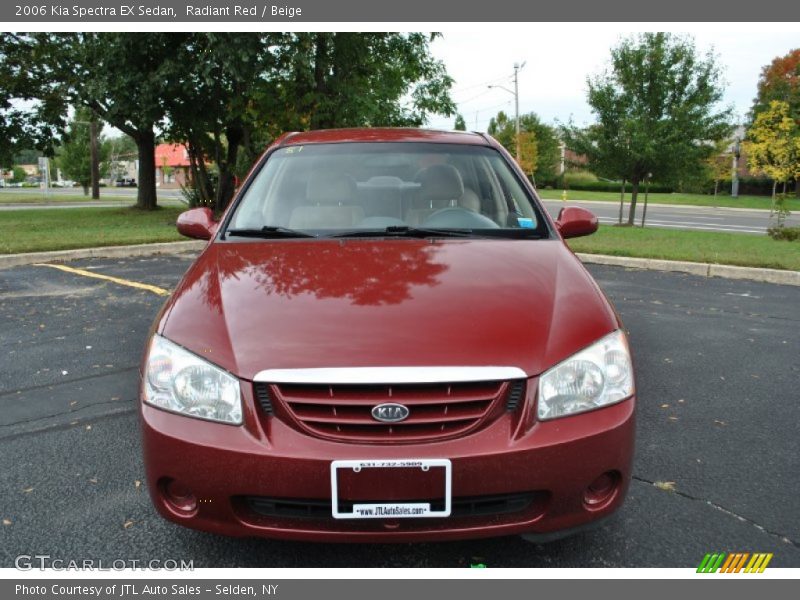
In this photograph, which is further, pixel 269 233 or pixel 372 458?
pixel 269 233

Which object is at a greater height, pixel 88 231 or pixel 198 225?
pixel 198 225

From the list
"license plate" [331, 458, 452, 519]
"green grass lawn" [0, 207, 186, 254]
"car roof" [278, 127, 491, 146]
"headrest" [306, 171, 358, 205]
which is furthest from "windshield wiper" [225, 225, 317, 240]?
"green grass lawn" [0, 207, 186, 254]

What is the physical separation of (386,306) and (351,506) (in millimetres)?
680

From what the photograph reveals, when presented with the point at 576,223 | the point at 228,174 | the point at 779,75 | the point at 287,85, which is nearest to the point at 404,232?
the point at 576,223

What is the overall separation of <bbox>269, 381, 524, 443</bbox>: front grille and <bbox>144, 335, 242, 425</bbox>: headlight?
142 millimetres

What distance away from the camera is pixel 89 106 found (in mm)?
21266

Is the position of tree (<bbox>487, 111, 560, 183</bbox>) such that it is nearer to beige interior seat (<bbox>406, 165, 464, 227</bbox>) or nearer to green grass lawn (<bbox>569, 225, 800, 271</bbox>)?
green grass lawn (<bbox>569, 225, 800, 271</bbox>)

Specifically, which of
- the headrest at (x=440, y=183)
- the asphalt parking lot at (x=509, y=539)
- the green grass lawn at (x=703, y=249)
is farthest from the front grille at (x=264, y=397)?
the green grass lawn at (x=703, y=249)

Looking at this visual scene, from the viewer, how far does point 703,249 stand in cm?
1162

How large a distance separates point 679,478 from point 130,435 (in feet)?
8.77

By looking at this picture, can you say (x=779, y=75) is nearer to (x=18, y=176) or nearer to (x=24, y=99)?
(x=24, y=99)

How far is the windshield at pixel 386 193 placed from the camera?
3182 mm

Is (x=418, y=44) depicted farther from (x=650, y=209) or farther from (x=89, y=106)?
(x=650, y=209)
